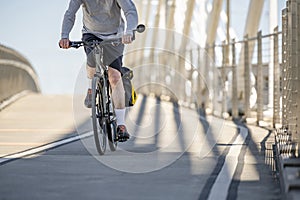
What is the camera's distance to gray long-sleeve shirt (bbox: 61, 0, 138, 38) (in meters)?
6.48

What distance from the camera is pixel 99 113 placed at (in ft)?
21.5

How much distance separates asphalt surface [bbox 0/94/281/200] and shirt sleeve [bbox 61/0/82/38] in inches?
37.5

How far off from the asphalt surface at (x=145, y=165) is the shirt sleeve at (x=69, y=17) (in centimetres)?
95

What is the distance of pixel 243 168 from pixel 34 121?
6637mm

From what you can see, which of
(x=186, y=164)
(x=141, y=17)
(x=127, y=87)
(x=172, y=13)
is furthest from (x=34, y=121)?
(x=141, y=17)

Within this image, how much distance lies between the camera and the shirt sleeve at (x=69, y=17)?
653 cm

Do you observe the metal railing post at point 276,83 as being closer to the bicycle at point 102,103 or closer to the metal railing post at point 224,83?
the metal railing post at point 224,83

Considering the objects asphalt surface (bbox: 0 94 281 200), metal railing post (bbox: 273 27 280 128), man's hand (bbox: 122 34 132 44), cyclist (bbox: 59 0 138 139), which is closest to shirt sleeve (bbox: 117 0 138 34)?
cyclist (bbox: 59 0 138 139)

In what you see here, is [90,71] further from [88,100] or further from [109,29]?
[109,29]

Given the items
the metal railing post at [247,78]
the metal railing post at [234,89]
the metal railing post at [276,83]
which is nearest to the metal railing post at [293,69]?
the metal railing post at [276,83]

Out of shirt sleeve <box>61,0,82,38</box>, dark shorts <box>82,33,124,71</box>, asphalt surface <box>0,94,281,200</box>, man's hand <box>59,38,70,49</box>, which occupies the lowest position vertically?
asphalt surface <box>0,94,281,200</box>

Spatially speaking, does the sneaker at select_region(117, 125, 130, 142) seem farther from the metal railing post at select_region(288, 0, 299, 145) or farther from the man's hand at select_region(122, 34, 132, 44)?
the metal railing post at select_region(288, 0, 299, 145)

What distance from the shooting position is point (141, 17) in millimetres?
39344

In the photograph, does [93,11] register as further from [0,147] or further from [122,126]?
[0,147]
